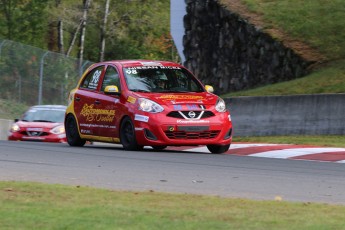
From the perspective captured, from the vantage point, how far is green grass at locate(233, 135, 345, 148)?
20.0 meters

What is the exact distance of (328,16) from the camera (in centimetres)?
2988

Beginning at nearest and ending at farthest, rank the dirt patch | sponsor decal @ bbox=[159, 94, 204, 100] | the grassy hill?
1. sponsor decal @ bbox=[159, 94, 204, 100]
2. the grassy hill
3. the dirt patch

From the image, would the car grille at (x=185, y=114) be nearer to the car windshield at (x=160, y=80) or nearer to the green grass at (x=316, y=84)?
the car windshield at (x=160, y=80)

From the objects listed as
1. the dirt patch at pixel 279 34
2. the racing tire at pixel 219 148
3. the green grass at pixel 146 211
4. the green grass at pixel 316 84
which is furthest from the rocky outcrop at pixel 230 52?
the green grass at pixel 146 211

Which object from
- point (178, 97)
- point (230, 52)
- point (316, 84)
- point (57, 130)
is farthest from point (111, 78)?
point (230, 52)

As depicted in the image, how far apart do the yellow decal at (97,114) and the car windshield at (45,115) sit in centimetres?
741

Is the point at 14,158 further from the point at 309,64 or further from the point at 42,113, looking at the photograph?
the point at 309,64

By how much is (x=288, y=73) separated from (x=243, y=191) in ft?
58.1

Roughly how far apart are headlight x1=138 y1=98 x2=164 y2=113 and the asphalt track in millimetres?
699

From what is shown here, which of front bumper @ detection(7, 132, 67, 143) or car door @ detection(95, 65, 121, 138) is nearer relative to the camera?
car door @ detection(95, 65, 121, 138)

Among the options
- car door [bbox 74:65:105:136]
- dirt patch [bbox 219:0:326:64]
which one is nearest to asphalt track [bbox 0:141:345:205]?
car door [bbox 74:65:105:136]

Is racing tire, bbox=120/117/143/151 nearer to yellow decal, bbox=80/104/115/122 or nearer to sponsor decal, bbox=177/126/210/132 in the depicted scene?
yellow decal, bbox=80/104/115/122

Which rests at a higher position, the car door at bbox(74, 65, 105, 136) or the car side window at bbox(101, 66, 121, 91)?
the car side window at bbox(101, 66, 121, 91)

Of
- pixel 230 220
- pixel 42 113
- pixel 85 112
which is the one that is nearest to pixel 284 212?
pixel 230 220
